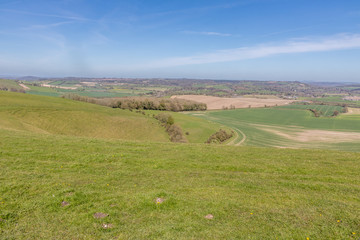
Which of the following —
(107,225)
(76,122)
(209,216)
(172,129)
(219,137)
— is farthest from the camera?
(219,137)

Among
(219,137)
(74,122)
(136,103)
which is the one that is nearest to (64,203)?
(74,122)

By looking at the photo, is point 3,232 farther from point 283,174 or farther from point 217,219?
point 283,174

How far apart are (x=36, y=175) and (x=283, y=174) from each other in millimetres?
16736

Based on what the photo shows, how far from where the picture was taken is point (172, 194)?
11.3 meters

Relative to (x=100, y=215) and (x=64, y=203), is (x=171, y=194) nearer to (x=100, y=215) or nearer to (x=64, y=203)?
(x=100, y=215)

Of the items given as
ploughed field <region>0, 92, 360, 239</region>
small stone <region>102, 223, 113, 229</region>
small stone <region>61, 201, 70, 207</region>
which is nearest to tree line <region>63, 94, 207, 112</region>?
Result: ploughed field <region>0, 92, 360, 239</region>

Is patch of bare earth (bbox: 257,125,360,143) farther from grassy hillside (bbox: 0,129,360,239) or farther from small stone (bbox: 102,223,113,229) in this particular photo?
small stone (bbox: 102,223,113,229)

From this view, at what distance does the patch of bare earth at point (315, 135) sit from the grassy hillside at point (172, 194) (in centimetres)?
6459

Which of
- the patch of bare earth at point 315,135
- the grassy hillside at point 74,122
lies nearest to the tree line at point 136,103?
the grassy hillside at point 74,122

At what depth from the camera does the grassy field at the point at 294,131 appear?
2702 inches

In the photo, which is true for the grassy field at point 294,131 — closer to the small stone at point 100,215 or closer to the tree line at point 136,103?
the tree line at point 136,103

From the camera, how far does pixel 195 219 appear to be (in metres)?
9.30

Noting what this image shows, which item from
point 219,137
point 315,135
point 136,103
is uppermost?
point 136,103

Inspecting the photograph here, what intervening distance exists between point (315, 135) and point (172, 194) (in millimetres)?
86279
